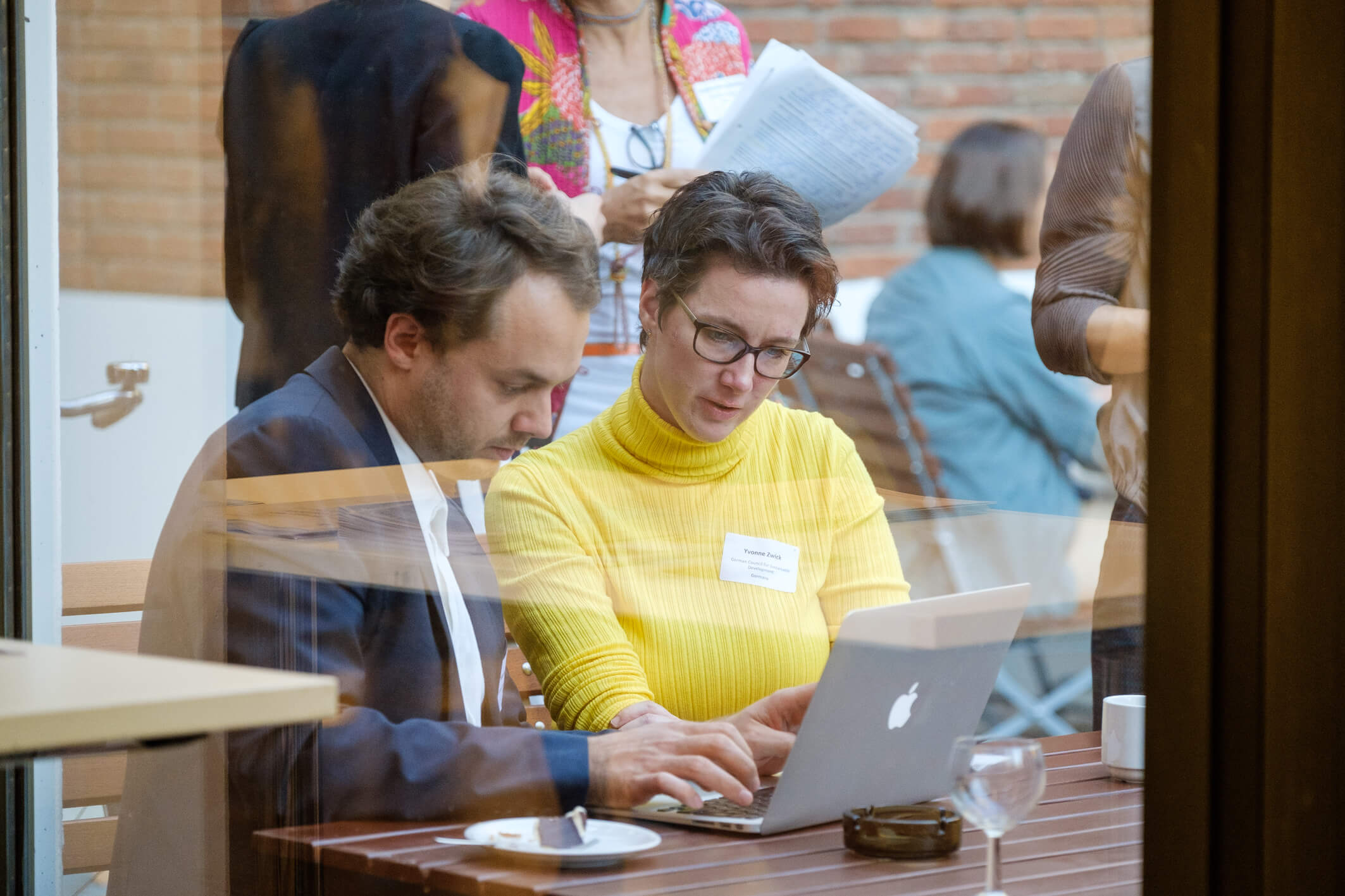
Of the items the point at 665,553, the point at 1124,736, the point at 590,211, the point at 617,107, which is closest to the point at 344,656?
the point at 665,553

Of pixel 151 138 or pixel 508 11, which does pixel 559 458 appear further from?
pixel 151 138

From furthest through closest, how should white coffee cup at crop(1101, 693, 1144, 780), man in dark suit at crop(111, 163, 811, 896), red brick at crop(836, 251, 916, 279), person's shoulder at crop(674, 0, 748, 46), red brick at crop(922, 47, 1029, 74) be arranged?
man in dark suit at crop(111, 163, 811, 896) → person's shoulder at crop(674, 0, 748, 46) → red brick at crop(836, 251, 916, 279) → red brick at crop(922, 47, 1029, 74) → white coffee cup at crop(1101, 693, 1144, 780)

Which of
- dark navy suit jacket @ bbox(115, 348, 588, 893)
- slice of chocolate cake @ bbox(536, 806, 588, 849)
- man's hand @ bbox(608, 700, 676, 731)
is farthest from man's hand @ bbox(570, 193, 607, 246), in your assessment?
slice of chocolate cake @ bbox(536, 806, 588, 849)

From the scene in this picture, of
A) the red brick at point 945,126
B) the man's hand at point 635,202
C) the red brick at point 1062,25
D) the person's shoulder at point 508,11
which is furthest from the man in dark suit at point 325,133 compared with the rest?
the red brick at point 1062,25

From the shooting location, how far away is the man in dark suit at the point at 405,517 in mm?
1672

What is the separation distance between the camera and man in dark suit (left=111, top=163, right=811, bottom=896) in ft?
5.49

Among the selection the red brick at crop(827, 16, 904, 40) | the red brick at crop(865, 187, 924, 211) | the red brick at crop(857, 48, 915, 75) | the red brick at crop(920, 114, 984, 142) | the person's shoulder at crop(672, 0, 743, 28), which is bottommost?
the red brick at crop(865, 187, 924, 211)

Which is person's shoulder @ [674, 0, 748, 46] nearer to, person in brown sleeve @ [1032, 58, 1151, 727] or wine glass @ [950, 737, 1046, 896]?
person in brown sleeve @ [1032, 58, 1151, 727]

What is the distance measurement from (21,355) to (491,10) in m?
0.87

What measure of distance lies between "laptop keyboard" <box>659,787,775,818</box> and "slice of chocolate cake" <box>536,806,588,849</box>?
0.28 ft

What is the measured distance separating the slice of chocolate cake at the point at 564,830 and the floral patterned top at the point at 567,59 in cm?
73

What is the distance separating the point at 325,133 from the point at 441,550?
587 mm

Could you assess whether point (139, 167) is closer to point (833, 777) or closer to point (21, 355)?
point (21, 355)

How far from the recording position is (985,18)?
4.40ft
